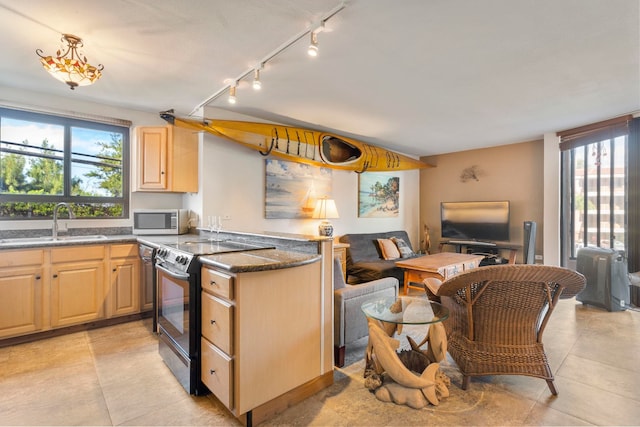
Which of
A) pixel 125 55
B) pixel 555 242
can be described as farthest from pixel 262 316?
pixel 555 242

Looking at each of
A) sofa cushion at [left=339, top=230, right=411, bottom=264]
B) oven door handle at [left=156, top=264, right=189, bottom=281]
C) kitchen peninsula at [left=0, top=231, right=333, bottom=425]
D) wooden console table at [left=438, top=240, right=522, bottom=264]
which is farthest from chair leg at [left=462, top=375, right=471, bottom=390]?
wooden console table at [left=438, top=240, right=522, bottom=264]

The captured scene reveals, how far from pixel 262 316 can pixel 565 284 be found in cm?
182

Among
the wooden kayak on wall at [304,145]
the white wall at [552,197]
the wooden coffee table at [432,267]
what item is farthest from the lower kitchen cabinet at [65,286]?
the white wall at [552,197]

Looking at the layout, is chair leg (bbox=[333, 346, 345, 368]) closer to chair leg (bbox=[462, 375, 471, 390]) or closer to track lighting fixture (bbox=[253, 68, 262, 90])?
chair leg (bbox=[462, 375, 471, 390])

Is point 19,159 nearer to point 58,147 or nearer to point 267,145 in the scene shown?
point 58,147

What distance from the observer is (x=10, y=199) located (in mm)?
3066

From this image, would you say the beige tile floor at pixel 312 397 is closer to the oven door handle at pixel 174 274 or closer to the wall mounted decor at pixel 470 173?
the oven door handle at pixel 174 274

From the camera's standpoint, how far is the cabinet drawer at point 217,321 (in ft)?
5.36

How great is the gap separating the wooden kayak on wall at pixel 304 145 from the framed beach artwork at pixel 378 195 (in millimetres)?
289

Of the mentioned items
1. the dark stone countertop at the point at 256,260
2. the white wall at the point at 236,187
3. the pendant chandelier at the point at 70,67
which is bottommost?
the dark stone countertop at the point at 256,260

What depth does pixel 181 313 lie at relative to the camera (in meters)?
2.02

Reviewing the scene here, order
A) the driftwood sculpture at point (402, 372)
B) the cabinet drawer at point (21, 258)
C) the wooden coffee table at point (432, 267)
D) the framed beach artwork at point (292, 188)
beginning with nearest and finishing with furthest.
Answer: the driftwood sculpture at point (402, 372), the cabinet drawer at point (21, 258), the wooden coffee table at point (432, 267), the framed beach artwork at point (292, 188)

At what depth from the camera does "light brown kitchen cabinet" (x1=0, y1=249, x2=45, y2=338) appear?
2541mm

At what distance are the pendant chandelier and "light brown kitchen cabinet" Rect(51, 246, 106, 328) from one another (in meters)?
1.54
